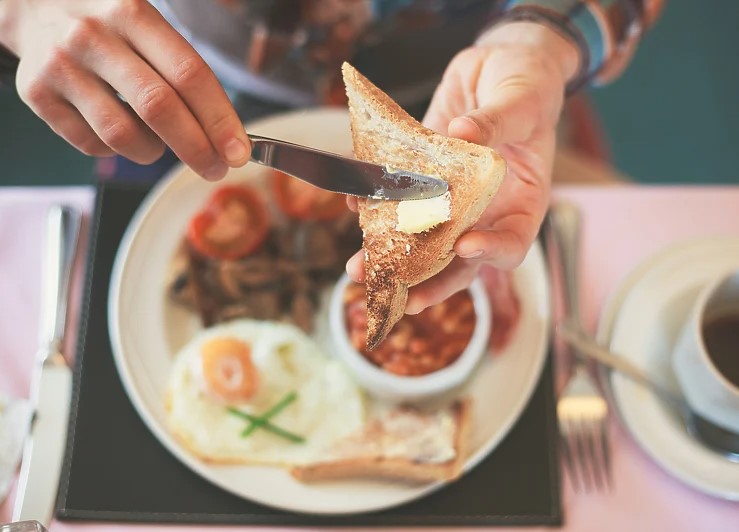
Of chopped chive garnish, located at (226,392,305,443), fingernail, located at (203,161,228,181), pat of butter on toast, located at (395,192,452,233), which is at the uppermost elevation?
fingernail, located at (203,161,228,181)

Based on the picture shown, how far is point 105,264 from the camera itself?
1.39 meters

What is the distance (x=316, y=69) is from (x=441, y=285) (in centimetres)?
70

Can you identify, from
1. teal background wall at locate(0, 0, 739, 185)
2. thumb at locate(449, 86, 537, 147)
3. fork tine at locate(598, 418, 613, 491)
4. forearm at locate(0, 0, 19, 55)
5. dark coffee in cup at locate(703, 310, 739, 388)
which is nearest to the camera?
thumb at locate(449, 86, 537, 147)

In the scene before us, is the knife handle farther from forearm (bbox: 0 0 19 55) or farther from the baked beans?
the baked beans

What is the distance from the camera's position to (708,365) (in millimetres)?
1068

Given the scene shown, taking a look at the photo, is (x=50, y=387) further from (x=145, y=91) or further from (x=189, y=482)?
(x=145, y=91)

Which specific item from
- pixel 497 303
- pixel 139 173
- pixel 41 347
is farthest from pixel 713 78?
pixel 41 347

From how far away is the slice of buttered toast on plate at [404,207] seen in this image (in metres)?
0.87

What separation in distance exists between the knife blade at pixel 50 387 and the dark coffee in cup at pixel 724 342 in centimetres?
117

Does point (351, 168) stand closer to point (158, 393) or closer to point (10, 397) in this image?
point (158, 393)

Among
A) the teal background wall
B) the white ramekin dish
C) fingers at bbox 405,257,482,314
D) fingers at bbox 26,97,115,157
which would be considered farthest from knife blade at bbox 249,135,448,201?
the teal background wall

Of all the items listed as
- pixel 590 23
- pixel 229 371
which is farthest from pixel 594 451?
pixel 590 23

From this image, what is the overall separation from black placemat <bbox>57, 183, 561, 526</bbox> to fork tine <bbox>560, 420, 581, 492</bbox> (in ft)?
0.06

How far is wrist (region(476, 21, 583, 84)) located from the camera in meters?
1.21
